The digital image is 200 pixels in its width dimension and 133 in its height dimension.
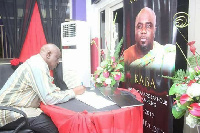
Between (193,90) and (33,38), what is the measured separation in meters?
4.15

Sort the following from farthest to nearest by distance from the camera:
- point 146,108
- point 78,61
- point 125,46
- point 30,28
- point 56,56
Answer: point 30,28 → point 78,61 → point 125,46 → point 146,108 → point 56,56

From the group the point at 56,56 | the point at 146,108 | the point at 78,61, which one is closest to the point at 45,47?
the point at 56,56

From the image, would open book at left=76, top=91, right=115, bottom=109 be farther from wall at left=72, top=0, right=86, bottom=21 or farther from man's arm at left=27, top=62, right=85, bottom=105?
wall at left=72, top=0, right=86, bottom=21

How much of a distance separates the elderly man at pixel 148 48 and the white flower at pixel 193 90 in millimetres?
674

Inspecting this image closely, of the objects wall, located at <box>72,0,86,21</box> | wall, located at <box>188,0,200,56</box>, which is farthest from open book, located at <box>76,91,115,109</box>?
wall, located at <box>72,0,86,21</box>

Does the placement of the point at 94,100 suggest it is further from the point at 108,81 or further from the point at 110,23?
the point at 110,23

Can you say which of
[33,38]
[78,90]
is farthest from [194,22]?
[33,38]

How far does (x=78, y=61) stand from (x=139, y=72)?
1680mm

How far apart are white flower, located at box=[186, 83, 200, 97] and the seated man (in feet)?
3.24

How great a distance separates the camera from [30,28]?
439cm

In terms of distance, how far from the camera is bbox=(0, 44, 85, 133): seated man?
1.52 m

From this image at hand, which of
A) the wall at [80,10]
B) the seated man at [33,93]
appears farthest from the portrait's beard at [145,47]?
the wall at [80,10]

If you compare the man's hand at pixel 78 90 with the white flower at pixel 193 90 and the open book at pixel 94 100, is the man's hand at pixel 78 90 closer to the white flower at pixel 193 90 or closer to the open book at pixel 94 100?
the open book at pixel 94 100

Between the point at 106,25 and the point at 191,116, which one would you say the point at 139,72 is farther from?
the point at 106,25
